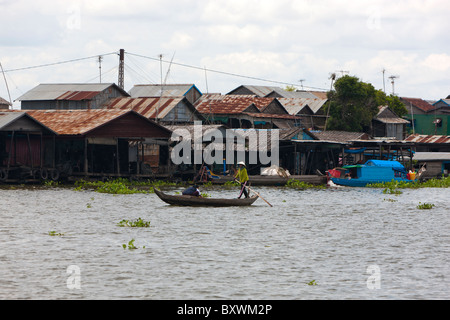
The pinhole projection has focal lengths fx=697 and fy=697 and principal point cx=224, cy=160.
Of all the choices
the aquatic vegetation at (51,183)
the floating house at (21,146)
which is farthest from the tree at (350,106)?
the aquatic vegetation at (51,183)

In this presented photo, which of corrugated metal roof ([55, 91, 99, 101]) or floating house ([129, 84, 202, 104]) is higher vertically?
floating house ([129, 84, 202, 104])

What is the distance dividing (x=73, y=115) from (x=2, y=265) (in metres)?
28.5

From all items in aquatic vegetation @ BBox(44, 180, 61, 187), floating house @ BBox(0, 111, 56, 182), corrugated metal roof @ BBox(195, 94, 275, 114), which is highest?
corrugated metal roof @ BBox(195, 94, 275, 114)

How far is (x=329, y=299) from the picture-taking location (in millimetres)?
11305

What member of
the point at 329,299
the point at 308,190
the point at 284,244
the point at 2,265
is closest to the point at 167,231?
the point at 284,244

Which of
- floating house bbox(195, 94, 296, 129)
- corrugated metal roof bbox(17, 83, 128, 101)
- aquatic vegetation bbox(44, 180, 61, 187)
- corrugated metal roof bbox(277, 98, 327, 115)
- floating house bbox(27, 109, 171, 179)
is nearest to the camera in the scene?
aquatic vegetation bbox(44, 180, 61, 187)

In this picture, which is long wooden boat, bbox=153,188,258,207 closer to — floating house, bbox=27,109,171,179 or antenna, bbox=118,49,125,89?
floating house, bbox=27,109,171,179

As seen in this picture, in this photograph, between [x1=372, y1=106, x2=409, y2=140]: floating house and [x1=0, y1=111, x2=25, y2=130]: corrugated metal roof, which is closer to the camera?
[x1=0, y1=111, x2=25, y2=130]: corrugated metal roof

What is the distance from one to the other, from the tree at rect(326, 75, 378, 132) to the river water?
117ft

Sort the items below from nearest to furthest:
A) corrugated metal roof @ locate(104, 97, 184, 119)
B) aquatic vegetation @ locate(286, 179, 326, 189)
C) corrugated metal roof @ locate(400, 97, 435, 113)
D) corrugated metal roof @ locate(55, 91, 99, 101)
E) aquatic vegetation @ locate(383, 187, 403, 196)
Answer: aquatic vegetation @ locate(383, 187, 403, 196), aquatic vegetation @ locate(286, 179, 326, 189), corrugated metal roof @ locate(104, 97, 184, 119), corrugated metal roof @ locate(55, 91, 99, 101), corrugated metal roof @ locate(400, 97, 435, 113)

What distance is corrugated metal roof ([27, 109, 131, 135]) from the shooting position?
38281 millimetres

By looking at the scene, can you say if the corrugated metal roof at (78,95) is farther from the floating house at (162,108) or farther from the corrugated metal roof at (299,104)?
the corrugated metal roof at (299,104)

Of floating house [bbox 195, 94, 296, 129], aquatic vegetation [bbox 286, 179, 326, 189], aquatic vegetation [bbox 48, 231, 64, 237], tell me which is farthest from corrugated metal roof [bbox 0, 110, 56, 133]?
floating house [bbox 195, 94, 296, 129]

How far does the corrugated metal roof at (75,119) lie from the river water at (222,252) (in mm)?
11261
